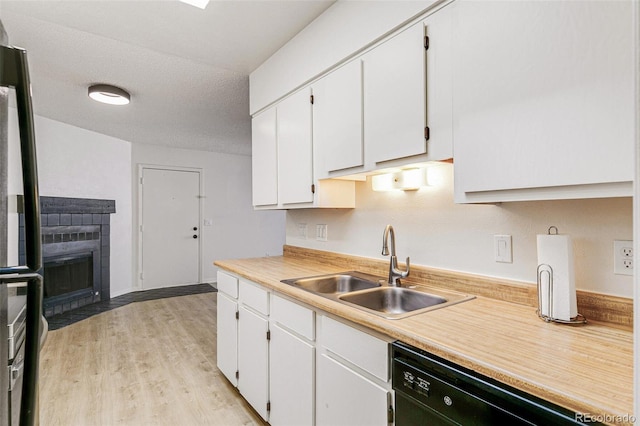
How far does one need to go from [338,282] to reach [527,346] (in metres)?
1.18

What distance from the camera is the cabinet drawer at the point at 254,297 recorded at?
189 cm

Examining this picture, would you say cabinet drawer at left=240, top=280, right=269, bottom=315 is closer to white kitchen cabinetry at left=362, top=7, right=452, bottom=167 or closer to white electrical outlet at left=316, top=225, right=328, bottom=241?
white electrical outlet at left=316, top=225, right=328, bottom=241

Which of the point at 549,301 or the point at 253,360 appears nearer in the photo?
the point at 549,301

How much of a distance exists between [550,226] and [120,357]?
333cm

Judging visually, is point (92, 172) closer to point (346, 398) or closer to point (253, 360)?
point (253, 360)

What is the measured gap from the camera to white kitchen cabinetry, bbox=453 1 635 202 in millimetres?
896

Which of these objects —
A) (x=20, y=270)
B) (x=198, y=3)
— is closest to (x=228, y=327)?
(x=20, y=270)

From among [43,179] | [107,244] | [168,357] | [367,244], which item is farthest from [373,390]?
[107,244]

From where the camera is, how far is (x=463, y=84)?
1.24 m

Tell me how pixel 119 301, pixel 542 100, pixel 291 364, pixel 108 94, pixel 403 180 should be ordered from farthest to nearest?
pixel 119 301 < pixel 108 94 < pixel 403 180 < pixel 291 364 < pixel 542 100

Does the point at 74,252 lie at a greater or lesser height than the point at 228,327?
greater

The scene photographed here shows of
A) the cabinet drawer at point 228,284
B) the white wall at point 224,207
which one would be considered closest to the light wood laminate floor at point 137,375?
the cabinet drawer at point 228,284

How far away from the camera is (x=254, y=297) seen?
2.00 metres

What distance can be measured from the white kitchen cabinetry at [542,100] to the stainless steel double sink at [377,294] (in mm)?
503
